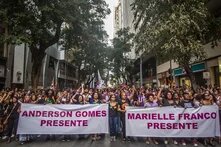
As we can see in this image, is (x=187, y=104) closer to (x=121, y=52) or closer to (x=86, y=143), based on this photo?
(x=86, y=143)

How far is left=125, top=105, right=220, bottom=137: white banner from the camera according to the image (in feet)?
33.9

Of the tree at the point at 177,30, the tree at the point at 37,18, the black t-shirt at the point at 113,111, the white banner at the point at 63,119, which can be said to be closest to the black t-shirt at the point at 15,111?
the white banner at the point at 63,119

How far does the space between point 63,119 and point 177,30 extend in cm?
882

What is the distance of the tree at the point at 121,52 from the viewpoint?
47.3m

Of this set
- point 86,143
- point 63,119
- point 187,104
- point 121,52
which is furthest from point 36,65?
point 121,52

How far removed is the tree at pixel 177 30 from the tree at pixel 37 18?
524cm

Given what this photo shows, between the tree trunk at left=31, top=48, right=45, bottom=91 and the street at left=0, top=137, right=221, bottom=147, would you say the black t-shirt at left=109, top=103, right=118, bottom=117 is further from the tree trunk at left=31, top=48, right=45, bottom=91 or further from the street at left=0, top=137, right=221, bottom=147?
the tree trunk at left=31, top=48, right=45, bottom=91

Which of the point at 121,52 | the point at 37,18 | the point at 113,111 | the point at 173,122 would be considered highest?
the point at 121,52

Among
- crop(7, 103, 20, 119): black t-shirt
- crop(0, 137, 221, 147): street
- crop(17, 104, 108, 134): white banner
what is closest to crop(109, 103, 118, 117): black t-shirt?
crop(17, 104, 108, 134): white banner

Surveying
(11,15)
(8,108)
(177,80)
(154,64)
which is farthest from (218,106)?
(154,64)

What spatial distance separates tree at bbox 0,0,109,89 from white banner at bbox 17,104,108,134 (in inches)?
287

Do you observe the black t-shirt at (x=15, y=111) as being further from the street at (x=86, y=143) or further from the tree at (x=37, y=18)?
the tree at (x=37, y=18)

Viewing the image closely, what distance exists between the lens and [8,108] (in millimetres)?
11688

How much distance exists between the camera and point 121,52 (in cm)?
4772
